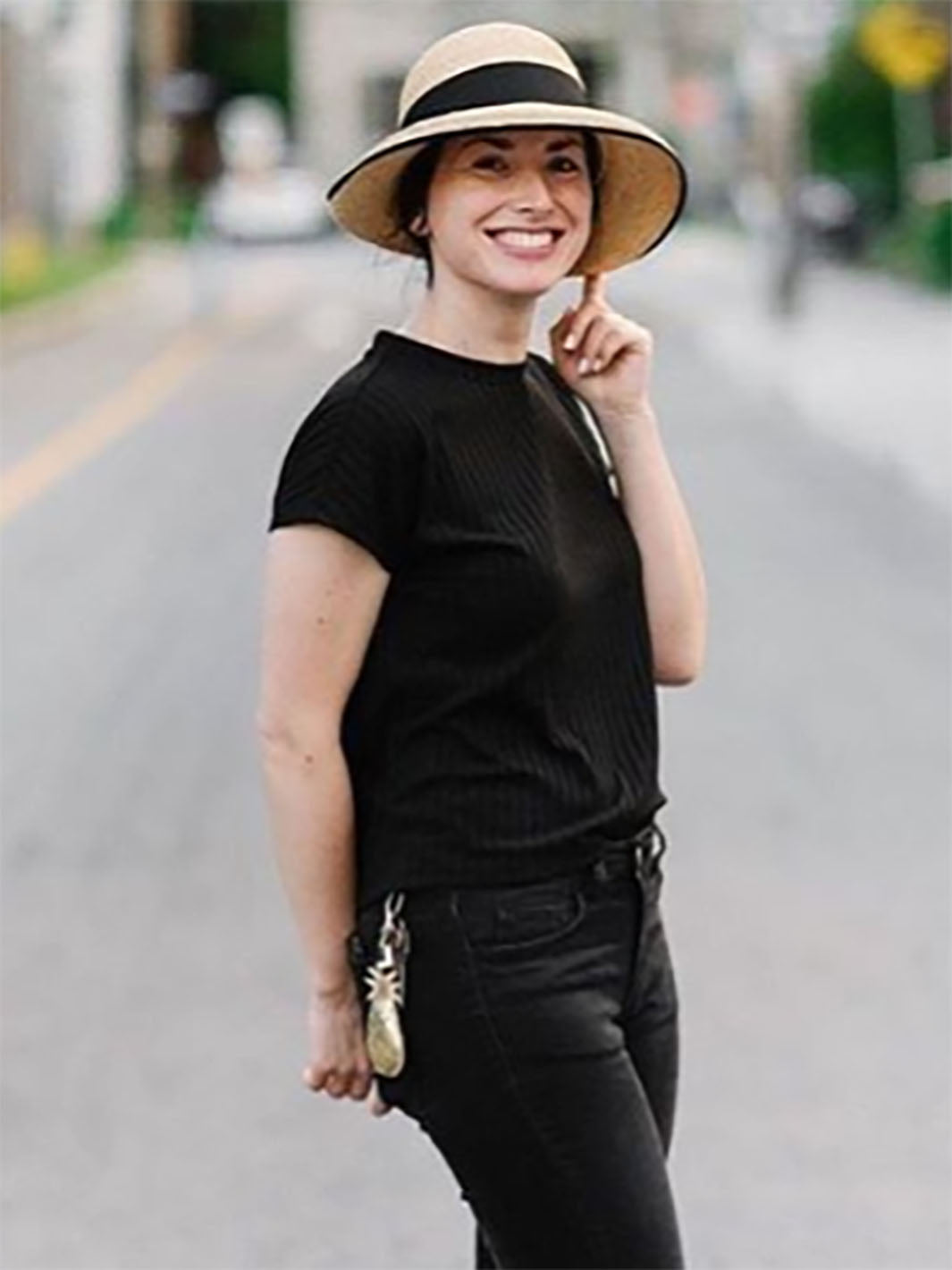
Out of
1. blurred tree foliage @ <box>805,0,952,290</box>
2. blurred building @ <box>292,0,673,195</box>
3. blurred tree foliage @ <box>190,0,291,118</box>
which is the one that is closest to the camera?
blurred tree foliage @ <box>805,0,952,290</box>

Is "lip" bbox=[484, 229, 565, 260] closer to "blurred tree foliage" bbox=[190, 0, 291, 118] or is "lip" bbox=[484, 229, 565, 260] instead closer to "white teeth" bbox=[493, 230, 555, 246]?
"white teeth" bbox=[493, 230, 555, 246]

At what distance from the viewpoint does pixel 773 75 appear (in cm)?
4631

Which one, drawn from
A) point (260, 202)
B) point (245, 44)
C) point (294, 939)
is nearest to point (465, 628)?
point (294, 939)

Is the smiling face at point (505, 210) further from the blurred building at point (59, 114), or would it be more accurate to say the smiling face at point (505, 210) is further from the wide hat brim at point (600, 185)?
the blurred building at point (59, 114)

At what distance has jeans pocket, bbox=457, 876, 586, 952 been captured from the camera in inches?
137

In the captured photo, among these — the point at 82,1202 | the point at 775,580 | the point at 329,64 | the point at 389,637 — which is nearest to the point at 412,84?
the point at 389,637

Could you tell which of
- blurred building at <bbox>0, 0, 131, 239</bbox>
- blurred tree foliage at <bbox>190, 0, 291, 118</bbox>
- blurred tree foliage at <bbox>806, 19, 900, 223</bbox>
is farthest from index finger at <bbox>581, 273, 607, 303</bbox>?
blurred tree foliage at <bbox>190, 0, 291, 118</bbox>

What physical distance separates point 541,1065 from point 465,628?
0.43 metres

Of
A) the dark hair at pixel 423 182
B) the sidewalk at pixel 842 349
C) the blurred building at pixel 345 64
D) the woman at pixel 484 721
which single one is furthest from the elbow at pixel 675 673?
the blurred building at pixel 345 64

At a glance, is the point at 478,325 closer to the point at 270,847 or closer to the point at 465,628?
the point at 465,628

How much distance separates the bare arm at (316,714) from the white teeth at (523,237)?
36 cm

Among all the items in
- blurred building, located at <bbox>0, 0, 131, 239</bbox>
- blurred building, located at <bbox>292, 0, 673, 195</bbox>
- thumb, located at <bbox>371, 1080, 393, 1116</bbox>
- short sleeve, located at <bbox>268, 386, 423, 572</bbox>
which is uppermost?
short sleeve, located at <bbox>268, 386, 423, 572</bbox>

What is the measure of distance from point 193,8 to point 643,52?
19.7 meters

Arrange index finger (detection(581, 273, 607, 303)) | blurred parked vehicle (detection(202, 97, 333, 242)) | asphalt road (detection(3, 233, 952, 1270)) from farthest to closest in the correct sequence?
blurred parked vehicle (detection(202, 97, 333, 242)), asphalt road (detection(3, 233, 952, 1270)), index finger (detection(581, 273, 607, 303))
